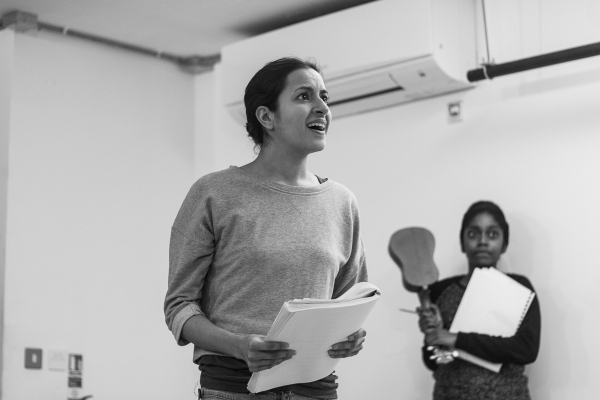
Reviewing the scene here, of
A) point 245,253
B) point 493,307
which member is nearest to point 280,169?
point 245,253

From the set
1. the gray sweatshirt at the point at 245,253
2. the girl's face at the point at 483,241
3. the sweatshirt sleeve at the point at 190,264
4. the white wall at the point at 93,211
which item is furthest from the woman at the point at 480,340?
the white wall at the point at 93,211

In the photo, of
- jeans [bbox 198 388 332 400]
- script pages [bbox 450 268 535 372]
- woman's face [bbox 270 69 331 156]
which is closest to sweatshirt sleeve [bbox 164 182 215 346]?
jeans [bbox 198 388 332 400]

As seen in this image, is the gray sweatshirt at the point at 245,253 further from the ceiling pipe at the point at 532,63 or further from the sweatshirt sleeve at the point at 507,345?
the ceiling pipe at the point at 532,63

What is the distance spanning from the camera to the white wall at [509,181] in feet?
10.3

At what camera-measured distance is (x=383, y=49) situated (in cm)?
338

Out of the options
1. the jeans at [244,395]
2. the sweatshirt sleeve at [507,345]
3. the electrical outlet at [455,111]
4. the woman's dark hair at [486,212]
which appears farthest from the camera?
the electrical outlet at [455,111]

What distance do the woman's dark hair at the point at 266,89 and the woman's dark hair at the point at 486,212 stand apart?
5.29ft

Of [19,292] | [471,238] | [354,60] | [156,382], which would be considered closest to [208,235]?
[471,238]

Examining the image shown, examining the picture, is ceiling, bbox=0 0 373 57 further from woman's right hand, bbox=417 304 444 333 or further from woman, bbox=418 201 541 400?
woman's right hand, bbox=417 304 444 333

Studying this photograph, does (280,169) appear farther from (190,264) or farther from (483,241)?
(483,241)

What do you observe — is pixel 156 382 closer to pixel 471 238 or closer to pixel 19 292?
pixel 19 292

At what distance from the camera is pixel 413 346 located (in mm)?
3525

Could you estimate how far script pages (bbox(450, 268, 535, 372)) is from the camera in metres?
2.92

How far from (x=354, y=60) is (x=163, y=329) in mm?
1790
